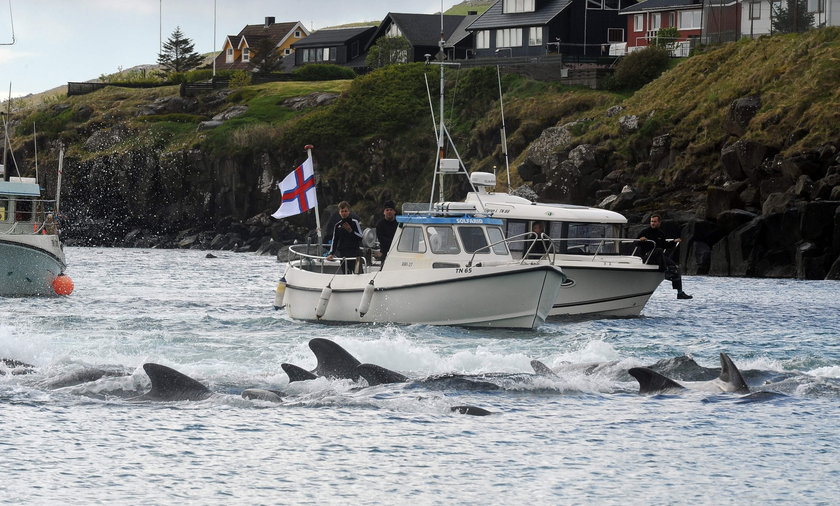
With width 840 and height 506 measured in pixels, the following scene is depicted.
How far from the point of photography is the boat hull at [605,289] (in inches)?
1159

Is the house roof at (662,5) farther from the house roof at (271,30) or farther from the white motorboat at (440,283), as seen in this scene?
the house roof at (271,30)

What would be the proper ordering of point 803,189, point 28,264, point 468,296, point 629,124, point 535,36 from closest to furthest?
point 468,296, point 28,264, point 803,189, point 629,124, point 535,36

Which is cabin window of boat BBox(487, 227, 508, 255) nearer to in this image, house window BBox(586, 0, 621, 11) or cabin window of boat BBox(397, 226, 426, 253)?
cabin window of boat BBox(397, 226, 426, 253)

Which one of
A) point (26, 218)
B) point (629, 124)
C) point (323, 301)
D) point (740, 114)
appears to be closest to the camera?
point (323, 301)

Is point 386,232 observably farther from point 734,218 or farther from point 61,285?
point 734,218

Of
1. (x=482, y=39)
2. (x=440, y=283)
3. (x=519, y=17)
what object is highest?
(x=519, y=17)

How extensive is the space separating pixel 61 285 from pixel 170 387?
19.5m

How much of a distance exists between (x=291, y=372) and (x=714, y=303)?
66.4 ft

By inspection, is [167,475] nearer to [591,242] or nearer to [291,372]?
[291,372]

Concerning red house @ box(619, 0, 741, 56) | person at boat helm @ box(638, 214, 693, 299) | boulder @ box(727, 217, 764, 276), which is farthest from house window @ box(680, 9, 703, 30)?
person at boat helm @ box(638, 214, 693, 299)

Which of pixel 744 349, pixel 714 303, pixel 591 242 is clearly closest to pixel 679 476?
pixel 744 349

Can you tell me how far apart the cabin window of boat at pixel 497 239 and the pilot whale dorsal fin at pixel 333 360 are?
29.9 ft

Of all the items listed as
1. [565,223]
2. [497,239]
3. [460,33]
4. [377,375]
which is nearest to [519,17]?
[460,33]

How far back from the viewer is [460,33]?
4235 inches
